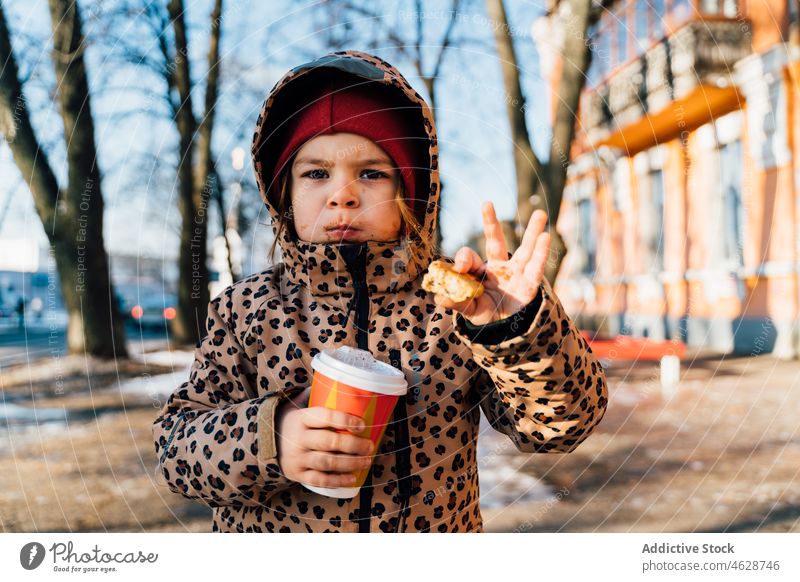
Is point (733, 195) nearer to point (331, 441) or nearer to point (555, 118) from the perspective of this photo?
point (555, 118)

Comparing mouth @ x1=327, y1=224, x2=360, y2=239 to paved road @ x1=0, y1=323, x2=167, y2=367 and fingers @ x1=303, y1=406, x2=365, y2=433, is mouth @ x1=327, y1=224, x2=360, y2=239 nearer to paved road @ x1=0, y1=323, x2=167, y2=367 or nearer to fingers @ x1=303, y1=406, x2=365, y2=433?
fingers @ x1=303, y1=406, x2=365, y2=433

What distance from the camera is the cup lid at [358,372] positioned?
909 mm

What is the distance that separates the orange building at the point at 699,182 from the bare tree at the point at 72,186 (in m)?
2.97

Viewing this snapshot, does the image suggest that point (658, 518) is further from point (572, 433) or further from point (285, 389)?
point (285, 389)

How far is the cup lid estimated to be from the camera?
2.98 ft

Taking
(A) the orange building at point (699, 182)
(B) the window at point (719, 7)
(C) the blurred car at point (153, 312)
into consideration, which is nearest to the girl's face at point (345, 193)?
(A) the orange building at point (699, 182)

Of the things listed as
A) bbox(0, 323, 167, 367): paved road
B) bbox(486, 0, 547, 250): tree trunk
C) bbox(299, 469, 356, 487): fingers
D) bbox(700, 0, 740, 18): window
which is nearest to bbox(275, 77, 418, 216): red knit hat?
bbox(299, 469, 356, 487): fingers

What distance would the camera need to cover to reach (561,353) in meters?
0.92

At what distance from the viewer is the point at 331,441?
3.10 feet

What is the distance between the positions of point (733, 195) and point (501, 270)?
5.43 m

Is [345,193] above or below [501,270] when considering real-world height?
above

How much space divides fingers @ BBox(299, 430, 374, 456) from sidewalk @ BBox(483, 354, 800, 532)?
162cm
